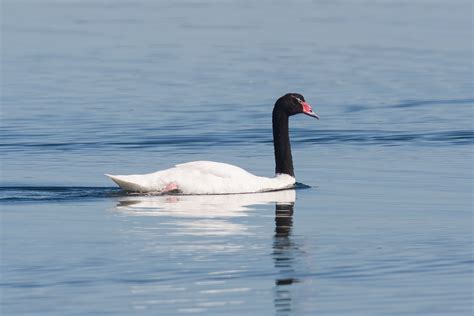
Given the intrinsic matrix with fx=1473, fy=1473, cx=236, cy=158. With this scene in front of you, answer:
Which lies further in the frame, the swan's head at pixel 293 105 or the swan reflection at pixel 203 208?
the swan's head at pixel 293 105

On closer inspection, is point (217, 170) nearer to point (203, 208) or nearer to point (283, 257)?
point (203, 208)

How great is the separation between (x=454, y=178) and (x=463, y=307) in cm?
785

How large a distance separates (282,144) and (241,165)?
157 cm

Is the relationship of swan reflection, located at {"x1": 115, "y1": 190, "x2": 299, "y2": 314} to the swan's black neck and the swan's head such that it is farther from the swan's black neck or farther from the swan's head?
the swan's head

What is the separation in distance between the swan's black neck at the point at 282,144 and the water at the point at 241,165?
447 millimetres

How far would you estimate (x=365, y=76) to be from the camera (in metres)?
35.9

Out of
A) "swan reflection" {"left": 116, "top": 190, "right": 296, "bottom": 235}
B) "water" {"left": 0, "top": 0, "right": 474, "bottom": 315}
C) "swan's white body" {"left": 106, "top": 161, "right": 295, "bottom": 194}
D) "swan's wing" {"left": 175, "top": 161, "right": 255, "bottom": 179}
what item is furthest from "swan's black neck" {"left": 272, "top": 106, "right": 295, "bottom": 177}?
"swan's wing" {"left": 175, "top": 161, "right": 255, "bottom": 179}

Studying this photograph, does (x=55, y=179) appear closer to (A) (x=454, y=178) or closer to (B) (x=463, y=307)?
(A) (x=454, y=178)

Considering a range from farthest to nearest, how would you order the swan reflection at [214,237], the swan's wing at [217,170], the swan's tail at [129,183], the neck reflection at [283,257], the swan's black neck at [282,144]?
the swan's black neck at [282,144]
the swan's wing at [217,170]
the swan's tail at [129,183]
the swan reflection at [214,237]
the neck reflection at [283,257]

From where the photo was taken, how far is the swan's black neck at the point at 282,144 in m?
19.7

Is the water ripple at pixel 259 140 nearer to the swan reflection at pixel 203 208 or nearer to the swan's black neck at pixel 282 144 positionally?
the swan's black neck at pixel 282 144

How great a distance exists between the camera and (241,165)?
21500mm

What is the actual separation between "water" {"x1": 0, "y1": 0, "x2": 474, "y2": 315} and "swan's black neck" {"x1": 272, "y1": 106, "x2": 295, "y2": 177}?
1.47 ft

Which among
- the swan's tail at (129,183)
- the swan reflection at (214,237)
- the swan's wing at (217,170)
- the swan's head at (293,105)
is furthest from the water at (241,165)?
the swan's head at (293,105)
